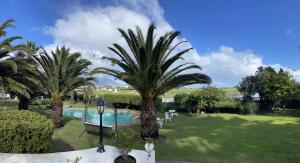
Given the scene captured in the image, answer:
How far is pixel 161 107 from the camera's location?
3503cm

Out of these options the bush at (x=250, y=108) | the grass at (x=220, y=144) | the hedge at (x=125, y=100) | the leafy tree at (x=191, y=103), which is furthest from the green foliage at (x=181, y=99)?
the grass at (x=220, y=144)

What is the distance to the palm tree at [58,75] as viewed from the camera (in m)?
19.4

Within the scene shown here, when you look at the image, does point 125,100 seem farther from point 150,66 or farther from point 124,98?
point 150,66

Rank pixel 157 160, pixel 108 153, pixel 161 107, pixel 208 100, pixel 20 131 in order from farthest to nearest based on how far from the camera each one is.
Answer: pixel 161 107, pixel 208 100, pixel 157 160, pixel 108 153, pixel 20 131

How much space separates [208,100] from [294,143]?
18414 millimetres

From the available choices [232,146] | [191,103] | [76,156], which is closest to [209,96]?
[191,103]

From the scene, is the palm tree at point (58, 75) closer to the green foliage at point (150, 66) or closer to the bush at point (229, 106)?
the green foliage at point (150, 66)

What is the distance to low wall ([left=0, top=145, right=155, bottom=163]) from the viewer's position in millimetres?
8188

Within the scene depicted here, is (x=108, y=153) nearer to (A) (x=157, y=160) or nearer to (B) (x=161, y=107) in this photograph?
(A) (x=157, y=160)

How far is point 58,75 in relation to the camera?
64.5 ft

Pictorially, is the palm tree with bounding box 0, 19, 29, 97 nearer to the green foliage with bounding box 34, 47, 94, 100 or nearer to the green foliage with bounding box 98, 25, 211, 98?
the green foliage with bounding box 34, 47, 94, 100

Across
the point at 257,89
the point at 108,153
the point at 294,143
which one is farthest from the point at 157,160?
the point at 257,89

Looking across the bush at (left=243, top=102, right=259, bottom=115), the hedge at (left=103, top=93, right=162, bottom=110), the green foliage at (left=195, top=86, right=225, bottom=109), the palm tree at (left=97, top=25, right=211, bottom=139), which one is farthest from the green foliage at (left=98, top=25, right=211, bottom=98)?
the hedge at (left=103, top=93, right=162, bottom=110)

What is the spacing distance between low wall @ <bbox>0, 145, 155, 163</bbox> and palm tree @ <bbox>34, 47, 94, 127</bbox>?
10570 millimetres
